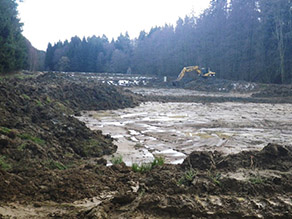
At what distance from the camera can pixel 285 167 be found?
573 centimetres

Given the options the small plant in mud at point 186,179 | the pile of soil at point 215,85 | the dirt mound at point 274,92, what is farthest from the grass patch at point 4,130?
the pile of soil at point 215,85

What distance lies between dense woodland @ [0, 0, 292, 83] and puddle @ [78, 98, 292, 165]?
17.5m

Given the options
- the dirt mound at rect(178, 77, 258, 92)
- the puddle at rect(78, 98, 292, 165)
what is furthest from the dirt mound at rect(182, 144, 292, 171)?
the dirt mound at rect(178, 77, 258, 92)

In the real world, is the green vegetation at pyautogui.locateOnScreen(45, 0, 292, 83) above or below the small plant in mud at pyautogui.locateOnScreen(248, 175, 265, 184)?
above

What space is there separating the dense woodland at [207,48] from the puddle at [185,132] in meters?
17.5

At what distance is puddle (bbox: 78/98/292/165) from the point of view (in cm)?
941

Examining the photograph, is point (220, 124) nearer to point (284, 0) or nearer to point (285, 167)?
Answer: point (285, 167)

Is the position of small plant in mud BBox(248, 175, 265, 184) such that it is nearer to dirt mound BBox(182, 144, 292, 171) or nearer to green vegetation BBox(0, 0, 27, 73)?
dirt mound BBox(182, 144, 292, 171)

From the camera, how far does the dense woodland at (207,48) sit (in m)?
41.3

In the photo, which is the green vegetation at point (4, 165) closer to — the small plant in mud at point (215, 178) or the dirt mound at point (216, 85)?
the small plant in mud at point (215, 178)

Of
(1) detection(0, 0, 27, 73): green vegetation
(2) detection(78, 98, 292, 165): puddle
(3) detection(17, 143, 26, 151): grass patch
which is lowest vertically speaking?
(2) detection(78, 98, 292, 165): puddle

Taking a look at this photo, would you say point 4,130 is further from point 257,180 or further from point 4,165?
point 257,180

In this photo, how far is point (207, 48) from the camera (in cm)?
5438

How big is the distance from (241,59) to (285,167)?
1738 inches
